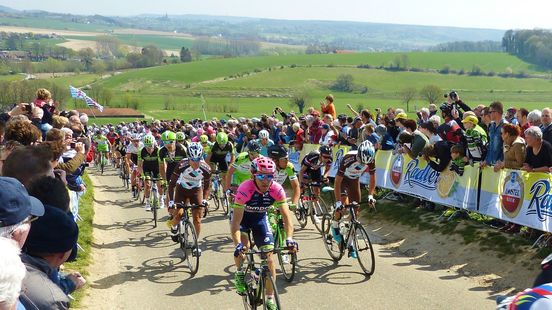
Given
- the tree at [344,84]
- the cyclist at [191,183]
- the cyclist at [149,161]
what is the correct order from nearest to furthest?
the cyclist at [191,183] < the cyclist at [149,161] < the tree at [344,84]

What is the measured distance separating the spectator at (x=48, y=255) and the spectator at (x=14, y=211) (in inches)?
10.4

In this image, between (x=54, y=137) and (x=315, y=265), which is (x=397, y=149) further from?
(x=54, y=137)

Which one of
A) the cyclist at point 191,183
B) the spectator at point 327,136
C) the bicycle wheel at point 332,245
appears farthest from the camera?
the spectator at point 327,136

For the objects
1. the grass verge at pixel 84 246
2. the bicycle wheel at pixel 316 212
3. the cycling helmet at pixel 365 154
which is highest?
the cycling helmet at pixel 365 154

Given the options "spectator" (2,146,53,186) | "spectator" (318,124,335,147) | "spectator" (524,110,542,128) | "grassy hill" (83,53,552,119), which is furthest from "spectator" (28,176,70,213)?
"grassy hill" (83,53,552,119)

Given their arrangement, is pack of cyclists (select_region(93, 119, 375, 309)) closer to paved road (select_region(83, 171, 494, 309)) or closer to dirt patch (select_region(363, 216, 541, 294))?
paved road (select_region(83, 171, 494, 309))

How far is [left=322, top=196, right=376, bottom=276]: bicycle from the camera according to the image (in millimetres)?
9750

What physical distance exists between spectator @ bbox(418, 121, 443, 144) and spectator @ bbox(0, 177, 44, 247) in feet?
35.1

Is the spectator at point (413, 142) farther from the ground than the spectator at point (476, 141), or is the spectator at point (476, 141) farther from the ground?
the spectator at point (476, 141)

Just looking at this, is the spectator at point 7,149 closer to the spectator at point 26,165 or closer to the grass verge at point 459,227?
the spectator at point 26,165

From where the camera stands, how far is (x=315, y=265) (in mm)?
10719

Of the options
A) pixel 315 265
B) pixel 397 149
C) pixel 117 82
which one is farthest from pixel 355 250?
pixel 117 82

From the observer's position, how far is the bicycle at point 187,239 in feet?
34.5

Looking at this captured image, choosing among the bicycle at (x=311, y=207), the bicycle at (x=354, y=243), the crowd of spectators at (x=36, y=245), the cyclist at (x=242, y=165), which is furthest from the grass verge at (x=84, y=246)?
the bicycle at (x=311, y=207)
